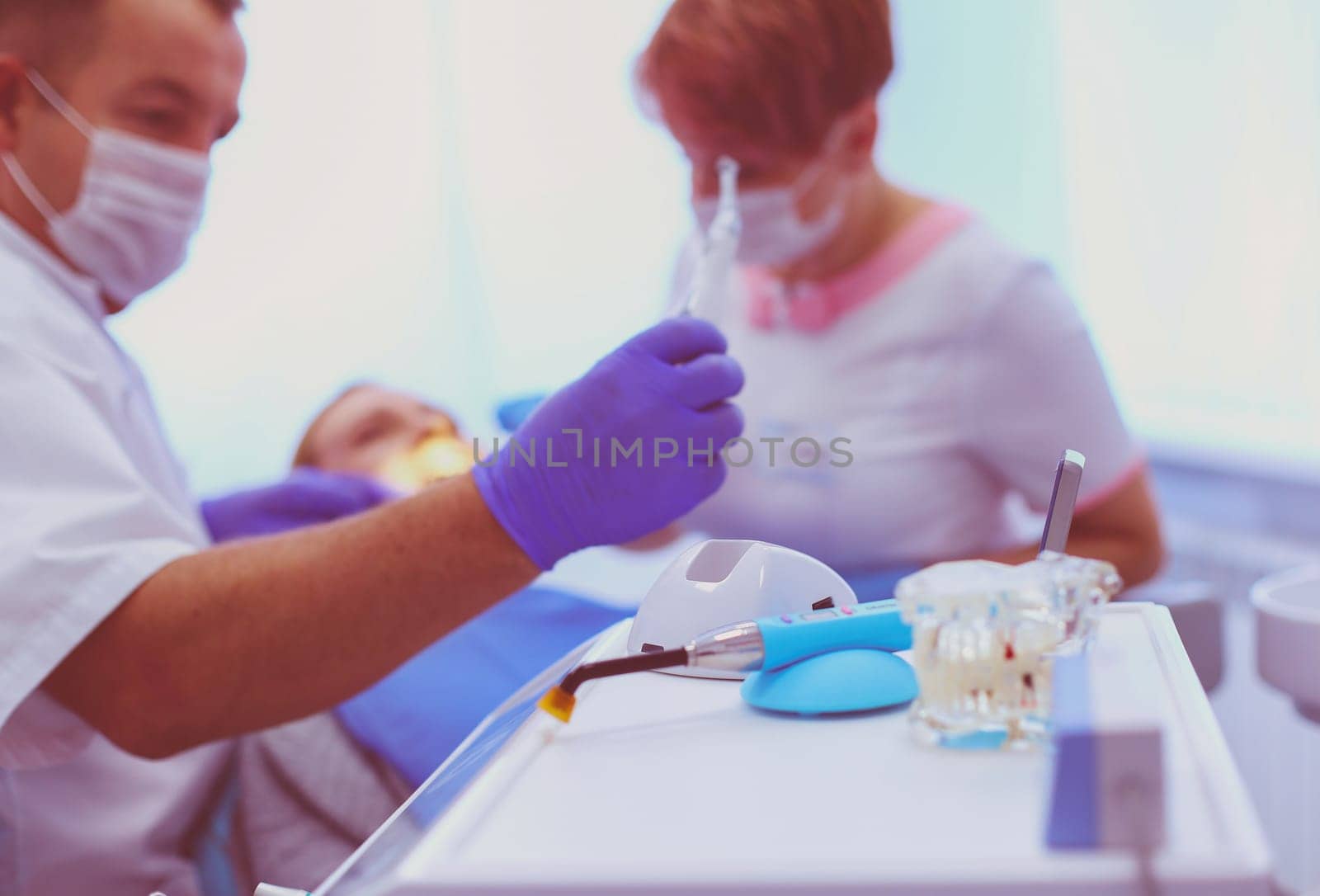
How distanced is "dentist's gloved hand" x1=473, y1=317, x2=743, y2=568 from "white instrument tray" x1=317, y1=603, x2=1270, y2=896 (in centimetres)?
33

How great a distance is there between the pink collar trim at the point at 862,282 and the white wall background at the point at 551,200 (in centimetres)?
35

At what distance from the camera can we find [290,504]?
1.63m

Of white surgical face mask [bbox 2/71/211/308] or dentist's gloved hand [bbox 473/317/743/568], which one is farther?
white surgical face mask [bbox 2/71/211/308]

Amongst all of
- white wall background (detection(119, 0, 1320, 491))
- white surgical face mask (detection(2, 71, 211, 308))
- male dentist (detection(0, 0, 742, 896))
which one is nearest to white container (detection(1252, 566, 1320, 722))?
male dentist (detection(0, 0, 742, 896))

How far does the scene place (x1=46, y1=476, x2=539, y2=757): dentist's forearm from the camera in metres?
0.80

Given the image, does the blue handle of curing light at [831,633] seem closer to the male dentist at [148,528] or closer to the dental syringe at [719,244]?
the male dentist at [148,528]

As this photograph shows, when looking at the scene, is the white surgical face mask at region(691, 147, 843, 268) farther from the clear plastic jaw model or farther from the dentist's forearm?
the clear plastic jaw model

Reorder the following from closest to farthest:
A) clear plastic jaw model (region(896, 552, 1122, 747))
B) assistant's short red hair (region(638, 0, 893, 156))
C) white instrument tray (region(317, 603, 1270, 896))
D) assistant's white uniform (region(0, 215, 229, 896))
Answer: white instrument tray (region(317, 603, 1270, 896))
clear plastic jaw model (region(896, 552, 1122, 747))
assistant's white uniform (region(0, 215, 229, 896))
assistant's short red hair (region(638, 0, 893, 156))

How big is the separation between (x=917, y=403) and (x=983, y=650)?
1.06 m

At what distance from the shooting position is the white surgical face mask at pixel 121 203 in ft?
3.40

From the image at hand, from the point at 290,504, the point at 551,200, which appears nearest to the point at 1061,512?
the point at 290,504

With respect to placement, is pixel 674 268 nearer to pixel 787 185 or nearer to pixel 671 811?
pixel 787 185

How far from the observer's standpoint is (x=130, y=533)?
0.83 meters

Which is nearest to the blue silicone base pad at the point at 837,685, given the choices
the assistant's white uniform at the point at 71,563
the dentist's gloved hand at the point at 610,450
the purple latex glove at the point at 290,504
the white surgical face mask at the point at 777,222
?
the dentist's gloved hand at the point at 610,450
